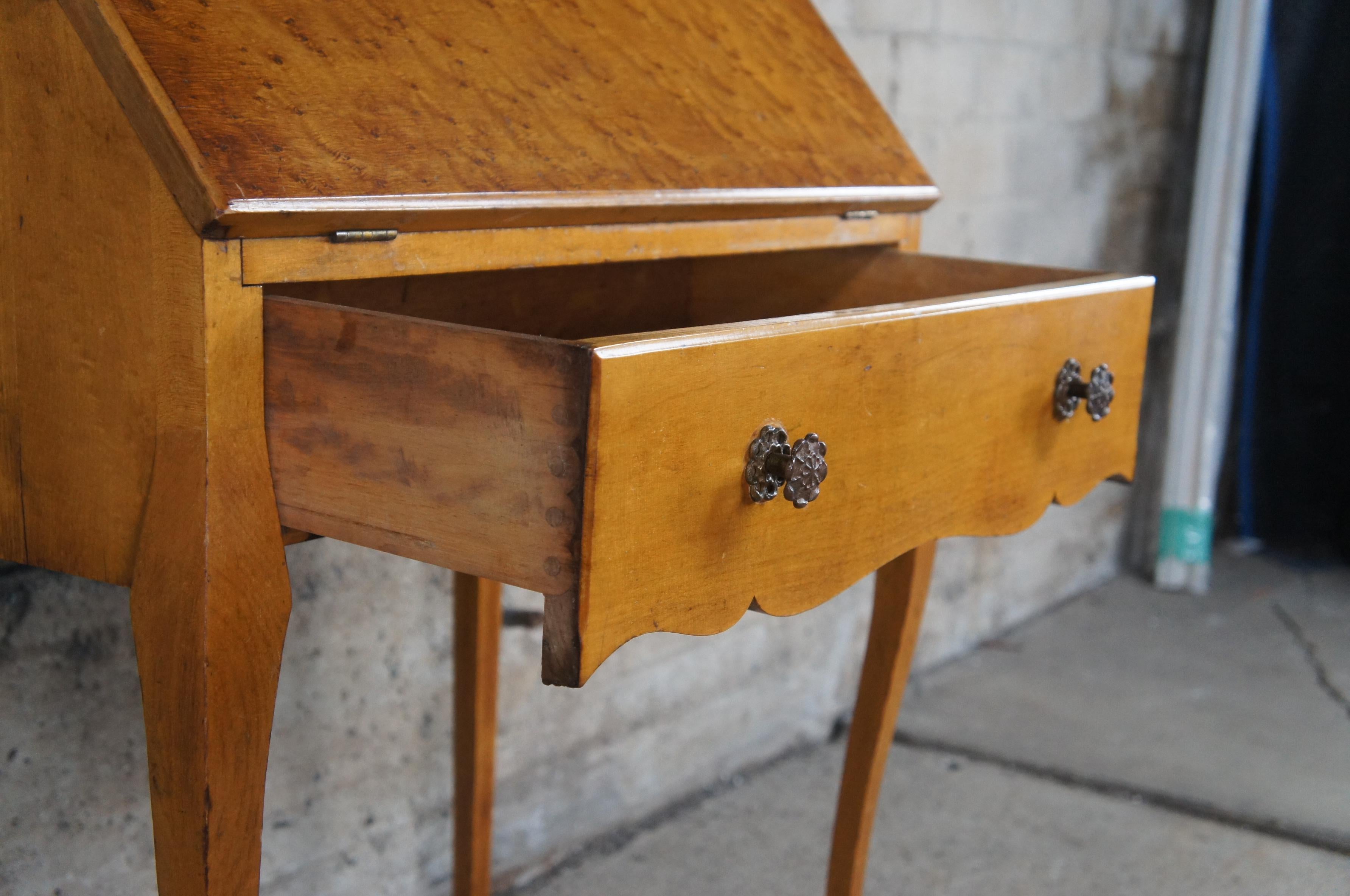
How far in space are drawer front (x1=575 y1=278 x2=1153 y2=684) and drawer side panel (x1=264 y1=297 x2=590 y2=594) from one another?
0.08ft

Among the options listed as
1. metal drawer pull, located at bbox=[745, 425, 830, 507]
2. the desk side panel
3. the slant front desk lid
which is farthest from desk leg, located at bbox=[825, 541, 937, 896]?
the desk side panel

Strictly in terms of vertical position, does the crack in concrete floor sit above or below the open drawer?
below

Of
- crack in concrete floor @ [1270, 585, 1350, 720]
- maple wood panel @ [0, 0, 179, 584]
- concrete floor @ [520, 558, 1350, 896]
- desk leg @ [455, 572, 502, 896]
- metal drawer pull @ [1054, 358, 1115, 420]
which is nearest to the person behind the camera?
maple wood panel @ [0, 0, 179, 584]

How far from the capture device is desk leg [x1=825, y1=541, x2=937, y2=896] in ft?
4.58

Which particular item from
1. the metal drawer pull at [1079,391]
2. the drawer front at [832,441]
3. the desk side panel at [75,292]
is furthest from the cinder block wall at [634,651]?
the metal drawer pull at [1079,391]

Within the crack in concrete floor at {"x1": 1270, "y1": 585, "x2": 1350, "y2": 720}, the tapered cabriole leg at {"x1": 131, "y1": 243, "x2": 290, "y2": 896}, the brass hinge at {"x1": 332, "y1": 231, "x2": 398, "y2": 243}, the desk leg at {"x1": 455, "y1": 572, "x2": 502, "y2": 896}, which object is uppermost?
the brass hinge at {"x1": 332, "y1": 231, "x2": 398, "y2": 243}

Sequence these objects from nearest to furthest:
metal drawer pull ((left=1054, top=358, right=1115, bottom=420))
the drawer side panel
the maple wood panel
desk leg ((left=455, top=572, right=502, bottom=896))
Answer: the drawer side panel → the maple wood panel → metal drawer pull ((left=1054, top=358, right=1115, bottom=420)) → desk leg ((left=455, top=572, right=502, bottom=896))

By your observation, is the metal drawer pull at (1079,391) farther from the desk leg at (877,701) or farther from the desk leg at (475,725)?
the desk leg at (475,725)

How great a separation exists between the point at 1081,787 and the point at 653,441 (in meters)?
1.74

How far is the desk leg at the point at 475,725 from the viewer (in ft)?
5.09

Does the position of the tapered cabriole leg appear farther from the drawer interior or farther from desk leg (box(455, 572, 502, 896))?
desk leg (box(455, 572, 502, 896))

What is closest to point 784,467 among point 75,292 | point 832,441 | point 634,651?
point 832,441

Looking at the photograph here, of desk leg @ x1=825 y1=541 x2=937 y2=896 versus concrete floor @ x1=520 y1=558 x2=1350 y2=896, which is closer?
desk leg @ x1=825 y1=541 x2=937 y2=896

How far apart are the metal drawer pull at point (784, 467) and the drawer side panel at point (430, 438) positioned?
0.16 m
